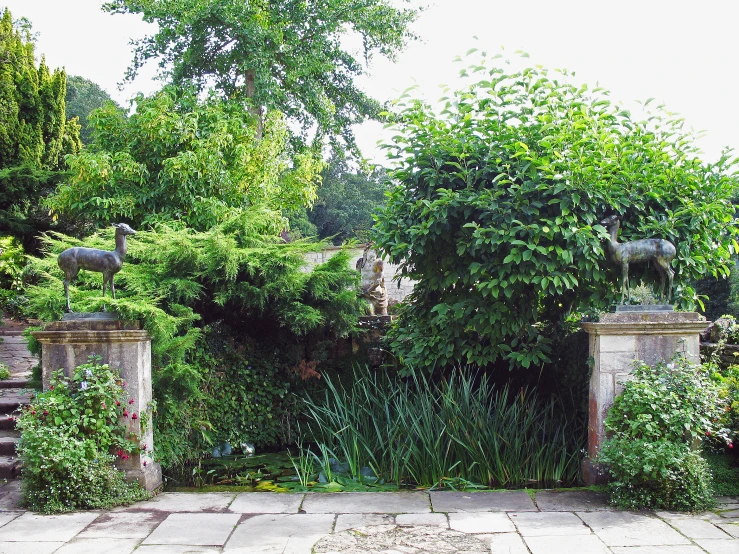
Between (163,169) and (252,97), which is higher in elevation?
(252,97)

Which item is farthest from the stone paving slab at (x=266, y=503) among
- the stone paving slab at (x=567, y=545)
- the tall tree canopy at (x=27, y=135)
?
the tall tree canopy at (x=27, y=135)

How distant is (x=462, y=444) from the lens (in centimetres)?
466

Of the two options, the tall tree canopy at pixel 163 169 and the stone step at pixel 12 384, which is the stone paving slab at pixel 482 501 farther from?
the tall tree canopy at pixel 163 169

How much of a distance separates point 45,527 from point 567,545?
295 centimetres

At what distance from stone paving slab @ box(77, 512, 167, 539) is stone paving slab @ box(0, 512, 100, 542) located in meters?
0.07

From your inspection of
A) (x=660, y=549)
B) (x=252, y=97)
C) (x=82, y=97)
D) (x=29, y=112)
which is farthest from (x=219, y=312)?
(x=82, y=97)

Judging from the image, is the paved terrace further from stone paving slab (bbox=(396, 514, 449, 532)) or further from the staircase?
the staircase

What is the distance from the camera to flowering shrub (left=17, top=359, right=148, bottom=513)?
12.8 ft

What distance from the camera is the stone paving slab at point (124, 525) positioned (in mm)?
3467

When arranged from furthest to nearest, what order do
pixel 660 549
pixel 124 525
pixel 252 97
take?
pixel 252 97 < pixel 124 525 < pixel 660 549

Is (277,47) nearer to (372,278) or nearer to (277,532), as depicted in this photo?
(372,278)

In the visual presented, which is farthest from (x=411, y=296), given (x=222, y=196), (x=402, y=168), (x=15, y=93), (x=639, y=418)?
(x=15, y=93)

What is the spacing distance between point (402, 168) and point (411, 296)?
1313mm

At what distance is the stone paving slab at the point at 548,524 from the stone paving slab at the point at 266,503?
1397mm
